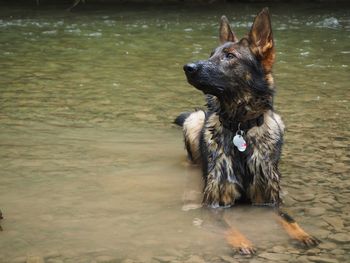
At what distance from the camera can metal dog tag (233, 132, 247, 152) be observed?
486 centimetres

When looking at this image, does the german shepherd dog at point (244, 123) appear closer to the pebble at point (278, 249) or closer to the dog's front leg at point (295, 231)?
the dog's front leg at point (295, 231)

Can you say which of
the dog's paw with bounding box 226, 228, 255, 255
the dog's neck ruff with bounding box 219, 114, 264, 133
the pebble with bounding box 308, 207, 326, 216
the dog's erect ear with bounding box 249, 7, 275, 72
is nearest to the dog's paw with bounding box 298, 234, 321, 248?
the dog's paw with bounding box 226, 228, 255, 255

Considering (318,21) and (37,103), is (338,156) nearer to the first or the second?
(37,103)

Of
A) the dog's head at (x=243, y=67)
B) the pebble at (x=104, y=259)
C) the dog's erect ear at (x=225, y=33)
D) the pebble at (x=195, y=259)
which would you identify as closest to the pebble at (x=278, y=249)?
the pebble at (x=195, y=259)

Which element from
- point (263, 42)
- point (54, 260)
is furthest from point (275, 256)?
point (263, 42)

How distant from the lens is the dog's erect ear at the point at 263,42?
4.82m

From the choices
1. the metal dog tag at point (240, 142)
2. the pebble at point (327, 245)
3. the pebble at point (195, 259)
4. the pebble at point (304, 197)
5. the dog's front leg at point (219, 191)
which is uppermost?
the metal dog tag at point (240, 142)

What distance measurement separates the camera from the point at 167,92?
9000mm

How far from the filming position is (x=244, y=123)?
4.96 metres

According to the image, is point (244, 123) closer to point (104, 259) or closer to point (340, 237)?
point (340, 237)

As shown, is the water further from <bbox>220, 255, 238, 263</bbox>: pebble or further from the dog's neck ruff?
the dog's neck ruff

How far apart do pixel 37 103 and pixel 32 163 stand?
8.18 ft

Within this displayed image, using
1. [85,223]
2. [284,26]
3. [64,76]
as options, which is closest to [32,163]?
[85,223]

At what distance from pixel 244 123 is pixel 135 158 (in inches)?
65.3
